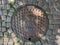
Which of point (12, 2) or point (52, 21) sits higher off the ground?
point (12, 2)

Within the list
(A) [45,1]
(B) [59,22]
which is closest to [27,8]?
(A) [45,1]

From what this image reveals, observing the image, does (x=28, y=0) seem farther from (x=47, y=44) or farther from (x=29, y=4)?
(x=47, y=44)

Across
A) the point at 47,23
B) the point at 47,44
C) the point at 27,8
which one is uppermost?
the point at 27,8
